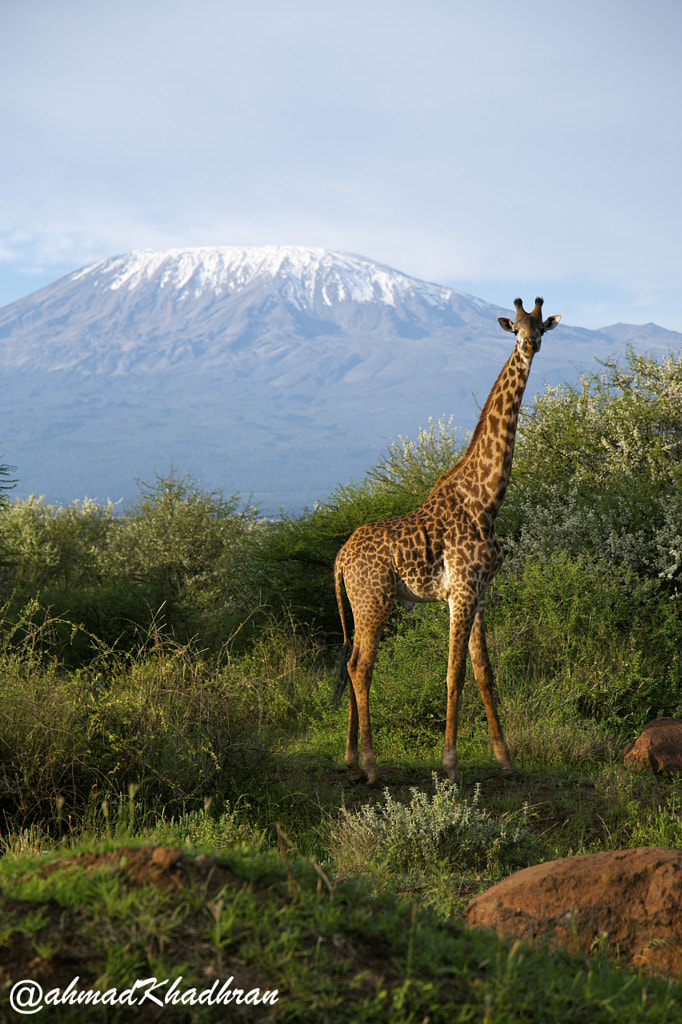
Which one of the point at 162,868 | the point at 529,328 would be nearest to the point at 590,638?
the point at 529,328

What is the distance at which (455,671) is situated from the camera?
699cm

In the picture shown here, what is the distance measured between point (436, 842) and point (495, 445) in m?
3.64

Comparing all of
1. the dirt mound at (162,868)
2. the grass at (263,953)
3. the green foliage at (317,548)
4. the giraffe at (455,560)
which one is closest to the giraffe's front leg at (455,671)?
the giraffe at (455,560)

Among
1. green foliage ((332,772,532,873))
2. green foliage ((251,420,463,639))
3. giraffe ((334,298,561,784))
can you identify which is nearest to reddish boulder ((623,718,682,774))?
giraffe ((334,298,561,784))

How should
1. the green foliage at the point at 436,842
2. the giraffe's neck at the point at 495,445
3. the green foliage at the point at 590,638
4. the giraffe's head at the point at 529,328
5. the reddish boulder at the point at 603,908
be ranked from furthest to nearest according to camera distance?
the green foliage at the point at 590,638 < the giraffe's neck at the point at 495,445 < the giraffe's head at the point at 529,328 < the green foliage at the point at 436,842 < the reddish boulder at the point at 603,908

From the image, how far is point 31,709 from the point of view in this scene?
6.40 m

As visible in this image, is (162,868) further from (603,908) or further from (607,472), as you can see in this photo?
(607,472)

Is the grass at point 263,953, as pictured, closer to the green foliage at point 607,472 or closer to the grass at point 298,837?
the grass at point 298,837

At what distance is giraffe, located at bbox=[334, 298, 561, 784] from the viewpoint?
6.99 m

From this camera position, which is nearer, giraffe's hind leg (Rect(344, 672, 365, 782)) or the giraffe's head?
the giraffe's head

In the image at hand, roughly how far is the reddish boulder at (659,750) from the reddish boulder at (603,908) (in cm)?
361

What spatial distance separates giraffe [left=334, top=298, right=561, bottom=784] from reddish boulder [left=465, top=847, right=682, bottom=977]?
9.17 feet

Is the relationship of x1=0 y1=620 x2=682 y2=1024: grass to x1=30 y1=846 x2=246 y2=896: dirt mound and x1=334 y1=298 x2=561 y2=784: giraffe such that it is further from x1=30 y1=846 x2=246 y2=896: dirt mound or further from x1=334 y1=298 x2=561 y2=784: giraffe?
x1=334 y1=298 x2=561 y2=784: giraffe

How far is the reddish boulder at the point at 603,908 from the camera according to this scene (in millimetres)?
3828
